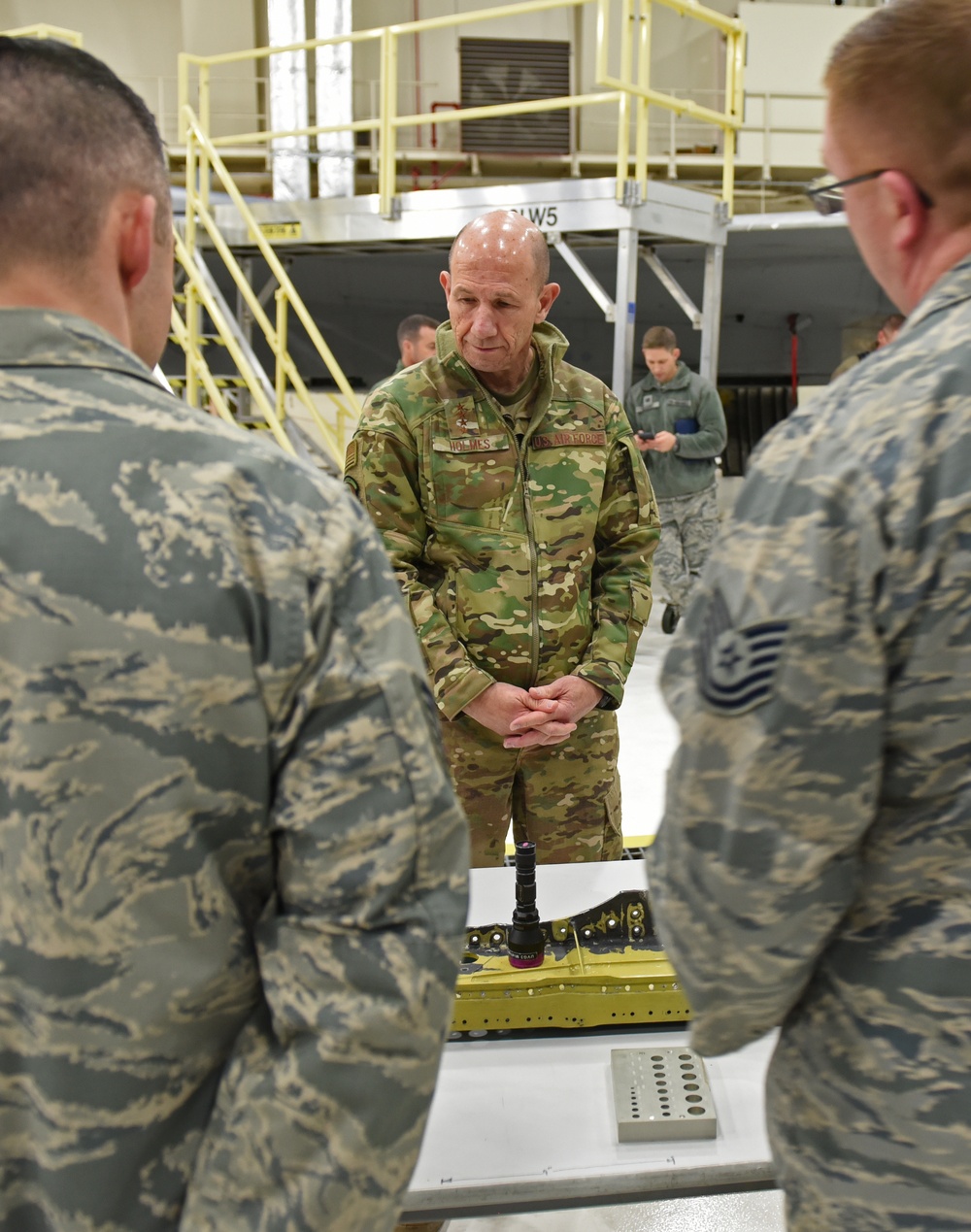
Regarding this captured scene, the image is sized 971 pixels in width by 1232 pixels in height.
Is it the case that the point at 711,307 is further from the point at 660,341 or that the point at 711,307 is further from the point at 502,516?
the point at 502,516

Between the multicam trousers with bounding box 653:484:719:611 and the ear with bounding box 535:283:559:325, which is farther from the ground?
the ear with bounding box 535:283:559:325

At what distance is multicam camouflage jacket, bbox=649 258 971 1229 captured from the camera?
78cm

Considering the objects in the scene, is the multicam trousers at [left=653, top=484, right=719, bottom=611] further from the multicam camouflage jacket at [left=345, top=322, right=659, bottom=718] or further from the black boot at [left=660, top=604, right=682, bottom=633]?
the multicam camouflage jacket at [left=345, top=322, right=659, bottom=718]

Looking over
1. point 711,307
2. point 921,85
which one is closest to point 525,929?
point 921,85

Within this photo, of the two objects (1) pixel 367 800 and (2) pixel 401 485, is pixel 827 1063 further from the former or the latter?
(2) pixel 401 485

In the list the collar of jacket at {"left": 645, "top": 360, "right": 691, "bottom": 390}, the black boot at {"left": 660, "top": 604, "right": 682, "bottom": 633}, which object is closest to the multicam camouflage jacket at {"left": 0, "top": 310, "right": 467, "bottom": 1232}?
the collar of jacket at {"left": 645, "top": 360, "right": 691, "bottom": 390}

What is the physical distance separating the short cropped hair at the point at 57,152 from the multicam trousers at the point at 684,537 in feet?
18.3

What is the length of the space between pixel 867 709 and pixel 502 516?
4.23 feet

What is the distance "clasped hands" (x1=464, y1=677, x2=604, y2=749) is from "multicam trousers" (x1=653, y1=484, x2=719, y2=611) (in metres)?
4.34

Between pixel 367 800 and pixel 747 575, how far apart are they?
33 centimetres

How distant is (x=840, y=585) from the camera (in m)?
0.79

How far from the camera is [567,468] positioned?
207cm

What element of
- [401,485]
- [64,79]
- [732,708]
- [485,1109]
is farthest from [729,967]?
[401,485]

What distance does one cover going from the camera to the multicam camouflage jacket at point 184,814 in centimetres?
75
